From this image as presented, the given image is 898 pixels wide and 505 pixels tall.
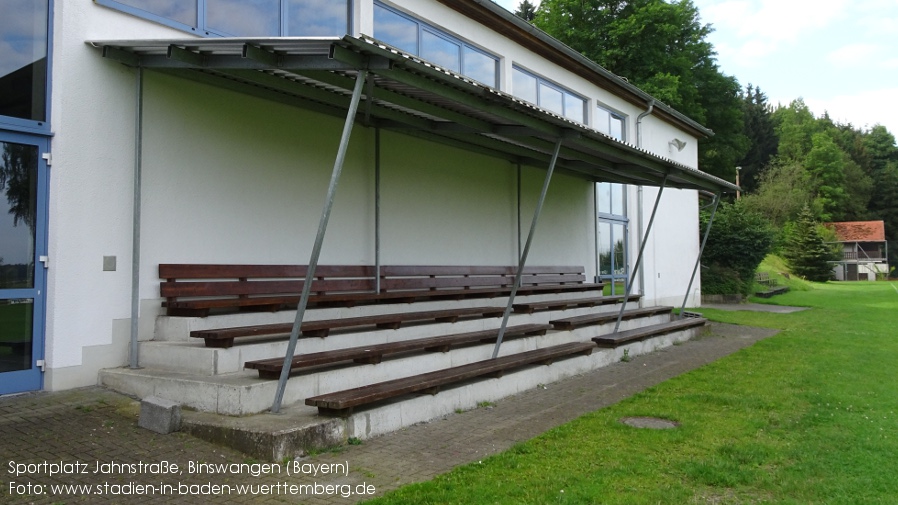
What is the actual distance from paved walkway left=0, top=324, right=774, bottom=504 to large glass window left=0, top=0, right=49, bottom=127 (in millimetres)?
2626

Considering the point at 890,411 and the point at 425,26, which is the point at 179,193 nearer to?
the point at 425,26

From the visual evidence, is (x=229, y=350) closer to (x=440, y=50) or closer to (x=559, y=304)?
(x=559, y=304)

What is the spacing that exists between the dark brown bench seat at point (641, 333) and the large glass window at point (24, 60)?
8.00 m

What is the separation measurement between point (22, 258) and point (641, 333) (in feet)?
29.5

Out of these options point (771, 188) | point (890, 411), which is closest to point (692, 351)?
point (890, 411)

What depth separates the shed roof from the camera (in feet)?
214

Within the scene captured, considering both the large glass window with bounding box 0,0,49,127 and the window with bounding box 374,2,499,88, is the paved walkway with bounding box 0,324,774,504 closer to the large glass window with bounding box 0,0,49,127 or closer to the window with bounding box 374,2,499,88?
the large glass window with bounding box 0,0,49,127

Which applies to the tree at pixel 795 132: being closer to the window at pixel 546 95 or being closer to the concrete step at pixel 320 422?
the window at pixel 546 95

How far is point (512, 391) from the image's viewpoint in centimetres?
786

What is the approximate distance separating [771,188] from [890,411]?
5186 cm

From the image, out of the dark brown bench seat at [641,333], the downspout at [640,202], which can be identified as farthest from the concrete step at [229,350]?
the downspout at [640,202]

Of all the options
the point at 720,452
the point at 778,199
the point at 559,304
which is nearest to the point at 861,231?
the point at 778,199

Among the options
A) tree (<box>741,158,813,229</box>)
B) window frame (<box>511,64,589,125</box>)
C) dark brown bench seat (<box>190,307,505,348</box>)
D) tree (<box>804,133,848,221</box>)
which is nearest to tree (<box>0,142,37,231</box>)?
dark brown bench seat (<box>190,307,505,348</box>)

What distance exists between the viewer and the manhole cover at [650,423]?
6371mm
